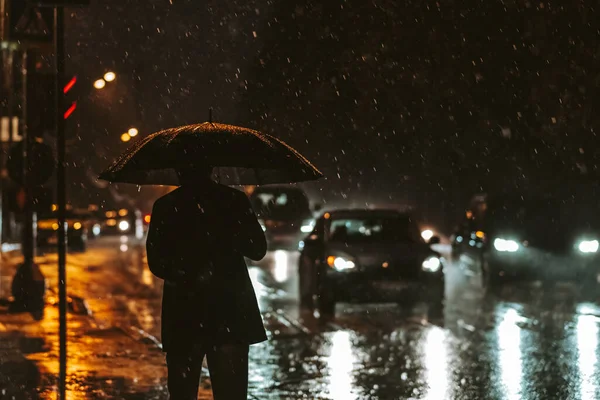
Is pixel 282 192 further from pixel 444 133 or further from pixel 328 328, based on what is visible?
pixel 328 328

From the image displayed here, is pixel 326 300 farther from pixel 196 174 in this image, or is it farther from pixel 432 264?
pixel 196 174

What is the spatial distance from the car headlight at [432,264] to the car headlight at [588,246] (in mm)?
4368

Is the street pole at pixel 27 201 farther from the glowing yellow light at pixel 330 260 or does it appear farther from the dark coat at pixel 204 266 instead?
the dark coat at pixel 204 266

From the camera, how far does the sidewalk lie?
29.1 feet

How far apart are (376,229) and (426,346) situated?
4.53m

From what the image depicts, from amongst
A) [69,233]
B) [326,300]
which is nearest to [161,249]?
[326,300]

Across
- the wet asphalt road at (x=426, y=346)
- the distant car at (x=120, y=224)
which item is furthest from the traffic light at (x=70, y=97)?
the distant car at (x=120, y=224)

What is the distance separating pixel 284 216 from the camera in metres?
32.5

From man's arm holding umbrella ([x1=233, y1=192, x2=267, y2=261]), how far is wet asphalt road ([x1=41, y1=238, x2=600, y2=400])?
341 cm

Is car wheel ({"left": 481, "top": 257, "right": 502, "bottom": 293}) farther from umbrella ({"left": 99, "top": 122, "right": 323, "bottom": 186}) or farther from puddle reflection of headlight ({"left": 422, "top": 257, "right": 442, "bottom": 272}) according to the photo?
umbrella ({"left": 99, "top": 122, "right": 323, "bottom": 186})

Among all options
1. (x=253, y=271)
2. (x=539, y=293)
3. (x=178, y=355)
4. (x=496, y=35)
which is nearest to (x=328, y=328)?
(x=539, y=293)

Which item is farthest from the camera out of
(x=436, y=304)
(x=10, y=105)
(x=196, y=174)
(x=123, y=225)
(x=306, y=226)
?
(x=123, y=225)

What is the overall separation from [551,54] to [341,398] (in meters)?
13.1

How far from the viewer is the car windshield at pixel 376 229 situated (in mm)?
15828
